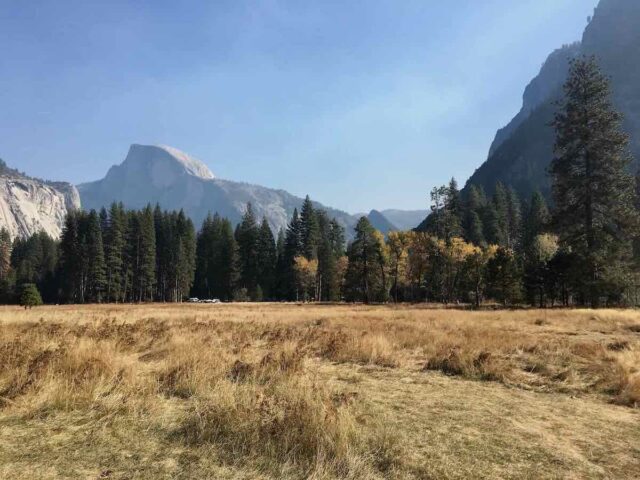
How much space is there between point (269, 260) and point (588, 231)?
63.0m

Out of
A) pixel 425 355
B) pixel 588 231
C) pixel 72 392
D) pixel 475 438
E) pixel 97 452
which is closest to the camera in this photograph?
pixel 97 452

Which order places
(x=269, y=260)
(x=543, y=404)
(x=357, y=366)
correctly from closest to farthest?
1. (x=543, y=404)
2. (x=357, y=366)
3. (x=269, y=260)

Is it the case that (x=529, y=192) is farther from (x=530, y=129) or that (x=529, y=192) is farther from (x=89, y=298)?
(x=89, y=298)

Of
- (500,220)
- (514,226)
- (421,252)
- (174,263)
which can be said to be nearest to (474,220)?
(500,220)

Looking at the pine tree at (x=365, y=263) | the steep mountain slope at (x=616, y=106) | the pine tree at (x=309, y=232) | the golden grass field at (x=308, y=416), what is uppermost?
the steep mountain slope at (x=616, y=106)

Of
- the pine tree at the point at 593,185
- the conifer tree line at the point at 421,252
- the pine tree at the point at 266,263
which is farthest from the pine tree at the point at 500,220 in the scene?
the pine tree at the point at 593,185

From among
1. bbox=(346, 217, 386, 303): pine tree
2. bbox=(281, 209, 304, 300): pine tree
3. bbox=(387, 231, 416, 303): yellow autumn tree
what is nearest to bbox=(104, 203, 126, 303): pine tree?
bbox=(281, 209, 304, 300): pine tree

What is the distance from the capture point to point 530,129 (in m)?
197

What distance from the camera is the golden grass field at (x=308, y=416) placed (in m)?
4.69

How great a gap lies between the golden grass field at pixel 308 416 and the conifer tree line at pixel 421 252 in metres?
26.6

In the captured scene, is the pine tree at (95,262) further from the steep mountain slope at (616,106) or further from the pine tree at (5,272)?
the steep mountain slope at (616,106)

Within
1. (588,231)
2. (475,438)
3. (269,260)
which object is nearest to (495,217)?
(269,260)

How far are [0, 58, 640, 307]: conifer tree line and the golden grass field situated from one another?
2657 cm

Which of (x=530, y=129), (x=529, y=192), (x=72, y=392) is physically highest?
(x=530, y=129)
